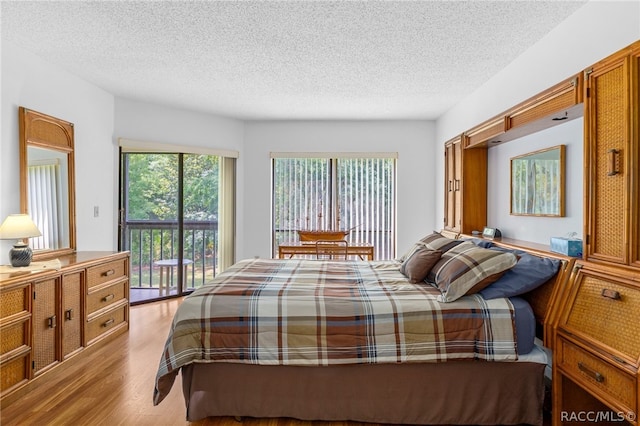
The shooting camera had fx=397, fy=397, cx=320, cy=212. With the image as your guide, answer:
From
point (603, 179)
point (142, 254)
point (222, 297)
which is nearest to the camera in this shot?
point (603, 179)

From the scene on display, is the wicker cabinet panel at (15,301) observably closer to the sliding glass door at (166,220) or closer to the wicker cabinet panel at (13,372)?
the wicker cabinet panel at (13,372)

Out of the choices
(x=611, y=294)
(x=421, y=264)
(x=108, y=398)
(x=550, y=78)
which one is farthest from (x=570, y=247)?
(x=108, y=398)

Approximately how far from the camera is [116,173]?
4656 mm

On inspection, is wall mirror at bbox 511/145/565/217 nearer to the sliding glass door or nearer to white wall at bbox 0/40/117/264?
the sliding glass door

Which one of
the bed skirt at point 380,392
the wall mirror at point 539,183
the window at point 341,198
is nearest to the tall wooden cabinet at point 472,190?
the wall mirror at point 539,183

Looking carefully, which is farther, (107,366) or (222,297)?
(107,366)

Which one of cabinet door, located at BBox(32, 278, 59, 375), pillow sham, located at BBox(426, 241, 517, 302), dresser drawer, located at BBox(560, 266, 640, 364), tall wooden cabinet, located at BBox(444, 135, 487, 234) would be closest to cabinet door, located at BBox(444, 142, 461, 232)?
tall wooden cabinet, located at BBox(444, 135, 487, 234)

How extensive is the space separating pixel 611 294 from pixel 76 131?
4.36m

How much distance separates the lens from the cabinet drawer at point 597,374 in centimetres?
161

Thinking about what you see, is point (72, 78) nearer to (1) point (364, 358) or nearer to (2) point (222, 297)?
(2) point (222, 297)

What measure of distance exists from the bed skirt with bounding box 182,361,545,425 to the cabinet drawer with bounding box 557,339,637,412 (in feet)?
0.66

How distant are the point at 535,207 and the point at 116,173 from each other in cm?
439

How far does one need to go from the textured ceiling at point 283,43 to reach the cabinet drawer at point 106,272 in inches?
69.4

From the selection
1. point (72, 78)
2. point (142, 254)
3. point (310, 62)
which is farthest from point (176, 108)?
point (310, 62)
